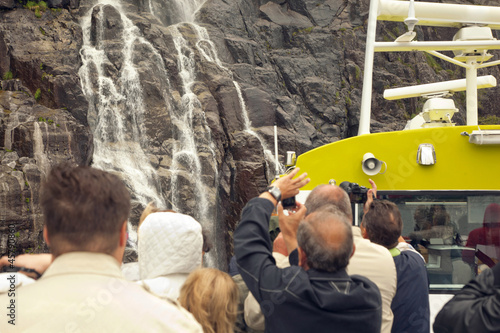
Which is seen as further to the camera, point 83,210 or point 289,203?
point 289,203

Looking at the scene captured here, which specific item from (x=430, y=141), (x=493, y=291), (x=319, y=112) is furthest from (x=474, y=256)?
(x=319, y=112)

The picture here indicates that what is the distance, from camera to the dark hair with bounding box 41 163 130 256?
204 cm

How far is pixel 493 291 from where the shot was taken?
2.41 metres

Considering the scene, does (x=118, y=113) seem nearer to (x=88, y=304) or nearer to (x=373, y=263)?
(x=373, y=263)

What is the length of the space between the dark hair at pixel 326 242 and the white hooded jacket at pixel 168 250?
756 millimetres

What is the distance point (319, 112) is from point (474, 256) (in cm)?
2712

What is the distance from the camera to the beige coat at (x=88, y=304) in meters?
1.89

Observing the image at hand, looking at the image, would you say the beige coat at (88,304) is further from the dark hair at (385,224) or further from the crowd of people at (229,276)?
the dark hair at (385,224)

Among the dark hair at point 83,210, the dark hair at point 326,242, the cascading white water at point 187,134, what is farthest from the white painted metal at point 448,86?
the dark hair at point 83,210

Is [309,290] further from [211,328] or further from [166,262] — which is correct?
[166,262]

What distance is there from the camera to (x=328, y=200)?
11.9ft

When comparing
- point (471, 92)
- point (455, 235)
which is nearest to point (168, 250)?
point (455, 235)

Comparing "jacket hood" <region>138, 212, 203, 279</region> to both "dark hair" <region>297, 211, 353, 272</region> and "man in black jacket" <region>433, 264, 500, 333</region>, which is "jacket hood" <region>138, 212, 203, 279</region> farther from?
"man in black jacket" <region>433, 264, 500, 333</region>

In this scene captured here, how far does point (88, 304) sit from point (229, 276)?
1.37 metres
